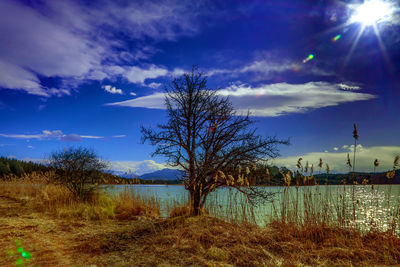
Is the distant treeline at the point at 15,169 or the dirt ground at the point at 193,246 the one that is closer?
the dirt ground at the point at 193,246

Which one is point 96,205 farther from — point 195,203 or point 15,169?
point 15,169

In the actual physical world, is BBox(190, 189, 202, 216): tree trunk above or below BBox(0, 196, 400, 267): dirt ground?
above

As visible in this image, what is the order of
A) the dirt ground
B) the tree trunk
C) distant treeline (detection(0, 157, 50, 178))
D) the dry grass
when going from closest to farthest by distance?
the dirt ground, the tree trunk, the dry grass, distant treeline (detection(0, 157, 50, 178))

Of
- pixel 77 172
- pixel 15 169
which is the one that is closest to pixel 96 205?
pixel 77 172

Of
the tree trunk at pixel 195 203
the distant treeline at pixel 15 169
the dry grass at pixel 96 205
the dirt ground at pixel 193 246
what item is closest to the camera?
the dirt ground at pixel 193 246

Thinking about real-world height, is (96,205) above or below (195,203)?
below

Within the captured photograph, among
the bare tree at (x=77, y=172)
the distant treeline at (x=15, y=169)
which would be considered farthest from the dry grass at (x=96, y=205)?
the distant treeline at (x=15, y=169)

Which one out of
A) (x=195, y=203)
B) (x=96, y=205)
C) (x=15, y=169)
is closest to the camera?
(x=195, y=203)

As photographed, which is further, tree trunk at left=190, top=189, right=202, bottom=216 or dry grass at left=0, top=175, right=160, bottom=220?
dry grass at left=0, top=175, right=160, bottom=220

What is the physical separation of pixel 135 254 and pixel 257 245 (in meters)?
2.44

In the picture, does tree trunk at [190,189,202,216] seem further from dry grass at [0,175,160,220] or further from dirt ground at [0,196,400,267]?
dry grass at [0,175,160,220]

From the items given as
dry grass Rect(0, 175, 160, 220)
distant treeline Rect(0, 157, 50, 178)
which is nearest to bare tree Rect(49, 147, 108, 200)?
dry grass Rect(0, 175, 160, 220)

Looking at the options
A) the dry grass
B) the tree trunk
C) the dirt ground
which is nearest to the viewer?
the dirt ground

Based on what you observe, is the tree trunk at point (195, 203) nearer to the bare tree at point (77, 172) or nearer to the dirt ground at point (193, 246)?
the dirt ground at point (193, 246)
